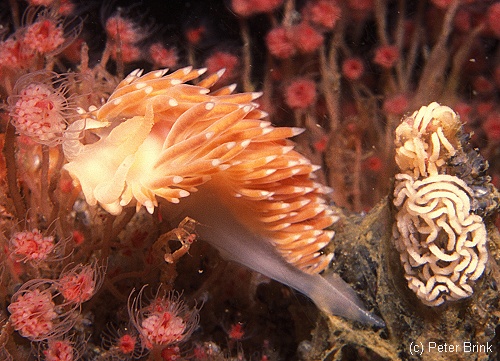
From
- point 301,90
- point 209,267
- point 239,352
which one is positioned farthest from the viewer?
point 301,90

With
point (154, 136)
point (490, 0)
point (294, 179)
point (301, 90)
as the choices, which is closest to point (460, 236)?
point (294, 179)

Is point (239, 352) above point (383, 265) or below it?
below

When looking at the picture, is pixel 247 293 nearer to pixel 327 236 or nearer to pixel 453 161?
pixel 327 236

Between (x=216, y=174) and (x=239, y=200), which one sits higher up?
(x=216, y=174)

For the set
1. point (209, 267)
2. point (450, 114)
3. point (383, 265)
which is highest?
point (450, 114)
